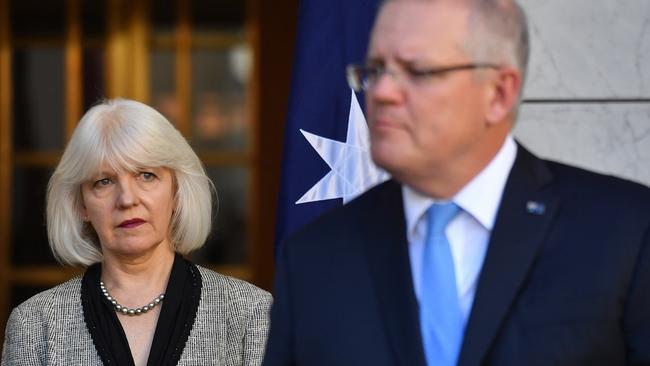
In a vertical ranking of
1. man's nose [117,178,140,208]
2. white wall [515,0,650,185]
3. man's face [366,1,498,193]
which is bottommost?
man's nose [117,178,140,208]

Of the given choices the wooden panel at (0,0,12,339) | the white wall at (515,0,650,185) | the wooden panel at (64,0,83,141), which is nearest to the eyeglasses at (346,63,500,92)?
the white wall at (515,0,650,185)

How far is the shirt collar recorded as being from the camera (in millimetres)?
1765

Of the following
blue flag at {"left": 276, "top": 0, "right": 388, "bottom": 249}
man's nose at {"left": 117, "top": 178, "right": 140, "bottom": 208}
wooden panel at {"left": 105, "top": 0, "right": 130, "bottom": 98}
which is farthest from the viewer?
wooden panel at {"left": 105, "top": 0, "right": 130, "bottom": 98}

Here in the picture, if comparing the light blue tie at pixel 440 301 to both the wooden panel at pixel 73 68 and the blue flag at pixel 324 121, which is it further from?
the wooden panel at pixel 73 68

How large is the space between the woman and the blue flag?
0.38m

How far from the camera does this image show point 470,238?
179 centimetres

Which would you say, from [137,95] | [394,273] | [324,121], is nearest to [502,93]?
[394,273]

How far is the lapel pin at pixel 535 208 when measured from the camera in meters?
1.78

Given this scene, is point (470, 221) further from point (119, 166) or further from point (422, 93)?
point (119, 166)

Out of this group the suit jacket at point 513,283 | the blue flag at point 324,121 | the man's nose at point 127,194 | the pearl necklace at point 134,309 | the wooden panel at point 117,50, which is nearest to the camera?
the suit jacket at point 513,283

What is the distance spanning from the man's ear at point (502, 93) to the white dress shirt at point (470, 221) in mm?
64

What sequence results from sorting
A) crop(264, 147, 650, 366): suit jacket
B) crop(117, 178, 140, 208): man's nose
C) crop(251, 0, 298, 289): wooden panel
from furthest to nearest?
crop(251, 0, 298, 289): wooden panel → crop(117, 178, 140, 208): man's nose → crop(264, 147, 650, 366): suit jacket

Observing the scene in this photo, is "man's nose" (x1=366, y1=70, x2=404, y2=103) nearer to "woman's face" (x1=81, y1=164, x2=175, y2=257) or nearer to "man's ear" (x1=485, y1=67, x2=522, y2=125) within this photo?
"man's ear" (x1=485, y1=67, x2=522, y2=125)

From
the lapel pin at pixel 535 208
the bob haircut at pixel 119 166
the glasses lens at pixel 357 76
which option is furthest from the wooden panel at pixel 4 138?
the lapel pin at pixel 535 208
